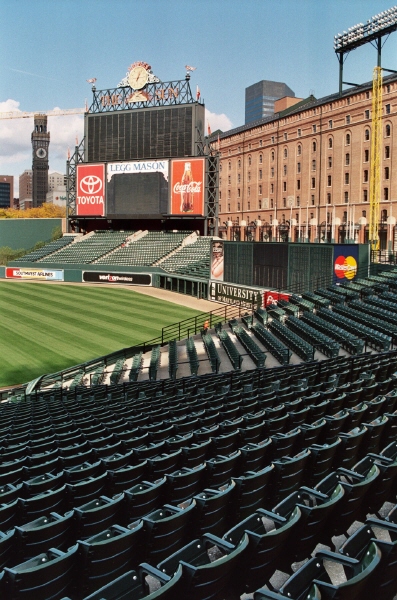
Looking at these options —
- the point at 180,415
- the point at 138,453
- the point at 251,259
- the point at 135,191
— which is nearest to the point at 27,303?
the point at 251,259

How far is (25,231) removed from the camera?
280 feet

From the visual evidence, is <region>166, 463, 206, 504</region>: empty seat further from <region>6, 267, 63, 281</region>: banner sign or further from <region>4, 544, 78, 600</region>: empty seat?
<region>6, 267, 63, 281</region>: banner sign

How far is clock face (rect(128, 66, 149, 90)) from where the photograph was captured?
69688 millimetres

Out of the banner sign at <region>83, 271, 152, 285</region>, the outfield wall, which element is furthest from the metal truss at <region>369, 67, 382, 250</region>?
the outfield wall

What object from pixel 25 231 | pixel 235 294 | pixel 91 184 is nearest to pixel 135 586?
pixel 235 294

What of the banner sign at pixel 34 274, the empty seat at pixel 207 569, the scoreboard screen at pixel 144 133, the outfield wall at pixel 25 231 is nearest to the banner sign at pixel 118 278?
the banner sign at pixel 34 274

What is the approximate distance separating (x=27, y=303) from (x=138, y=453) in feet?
133

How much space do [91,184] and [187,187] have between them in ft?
42.4

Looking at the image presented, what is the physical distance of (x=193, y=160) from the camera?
66062mm

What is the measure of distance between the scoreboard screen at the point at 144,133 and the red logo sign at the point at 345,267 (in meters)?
37.0

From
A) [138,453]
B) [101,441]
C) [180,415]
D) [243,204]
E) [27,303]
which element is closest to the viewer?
[138,453]

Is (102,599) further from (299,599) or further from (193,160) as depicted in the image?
(193,160)

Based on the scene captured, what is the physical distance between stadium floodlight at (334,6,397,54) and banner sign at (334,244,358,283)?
37.2 m

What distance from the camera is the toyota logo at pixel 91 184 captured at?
7062 cm
